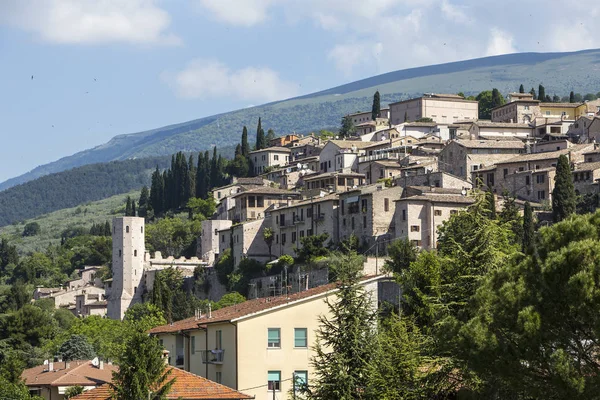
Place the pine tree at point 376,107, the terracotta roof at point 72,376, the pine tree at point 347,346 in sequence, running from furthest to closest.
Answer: the pine tree at point 376,107 < the terracotta roof at point 72,376 < the pine tree at point 347,346

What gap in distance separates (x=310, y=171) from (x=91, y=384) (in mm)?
88792

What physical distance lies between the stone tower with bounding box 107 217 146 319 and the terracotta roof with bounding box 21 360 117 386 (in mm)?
69472


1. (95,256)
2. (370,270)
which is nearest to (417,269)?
(370,270)

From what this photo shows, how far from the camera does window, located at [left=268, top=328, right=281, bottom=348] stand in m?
46.4

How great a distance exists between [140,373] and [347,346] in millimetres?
6416

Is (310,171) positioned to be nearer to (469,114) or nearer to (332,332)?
(469,114)

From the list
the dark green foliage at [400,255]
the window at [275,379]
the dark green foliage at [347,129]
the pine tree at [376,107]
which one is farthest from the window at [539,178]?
the pine tree at [376,107]

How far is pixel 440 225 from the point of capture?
9331 cm

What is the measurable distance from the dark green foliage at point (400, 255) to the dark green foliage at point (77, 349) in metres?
22.2

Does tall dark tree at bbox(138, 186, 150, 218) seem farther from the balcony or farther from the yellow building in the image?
the yellow building

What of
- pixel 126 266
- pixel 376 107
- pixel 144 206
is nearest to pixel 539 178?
pixel 126 266

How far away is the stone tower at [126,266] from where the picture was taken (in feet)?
430

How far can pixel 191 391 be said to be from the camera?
39.4 metres

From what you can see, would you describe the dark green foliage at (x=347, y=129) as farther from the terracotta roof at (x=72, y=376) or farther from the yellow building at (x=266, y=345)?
the yellow building at (x=266, y=345)
